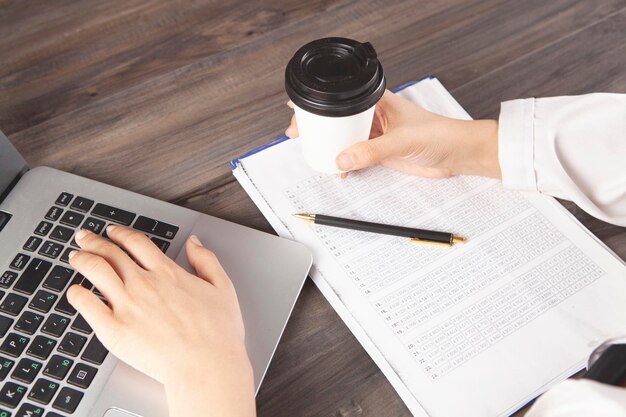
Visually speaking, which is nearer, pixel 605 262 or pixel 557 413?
pixel 557 413

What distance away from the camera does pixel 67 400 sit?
0.54 metres

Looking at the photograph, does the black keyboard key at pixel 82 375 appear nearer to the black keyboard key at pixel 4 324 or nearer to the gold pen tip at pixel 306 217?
the black keyboard key at pixel 4 324

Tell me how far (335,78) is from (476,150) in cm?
28

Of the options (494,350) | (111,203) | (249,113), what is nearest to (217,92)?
(249,113)

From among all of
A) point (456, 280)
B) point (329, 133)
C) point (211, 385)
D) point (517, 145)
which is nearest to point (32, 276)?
→ point (211, 385)

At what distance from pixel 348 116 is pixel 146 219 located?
278 millimetres

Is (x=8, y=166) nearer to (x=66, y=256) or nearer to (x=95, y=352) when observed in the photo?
(x=66, y=256)

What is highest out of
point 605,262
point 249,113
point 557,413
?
point 249,113

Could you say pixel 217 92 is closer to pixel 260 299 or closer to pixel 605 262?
pixel 260 299

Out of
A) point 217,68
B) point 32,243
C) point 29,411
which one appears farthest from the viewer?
point 217,68

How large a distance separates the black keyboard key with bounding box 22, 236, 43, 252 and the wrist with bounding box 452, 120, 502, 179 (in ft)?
1.76

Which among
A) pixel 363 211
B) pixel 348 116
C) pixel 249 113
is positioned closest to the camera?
pixel 348 116

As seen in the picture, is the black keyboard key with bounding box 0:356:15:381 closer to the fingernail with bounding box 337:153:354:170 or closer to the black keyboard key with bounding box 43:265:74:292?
the black keyboard key with bounding box 43:265:74:292

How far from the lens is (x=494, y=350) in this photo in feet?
1.98
